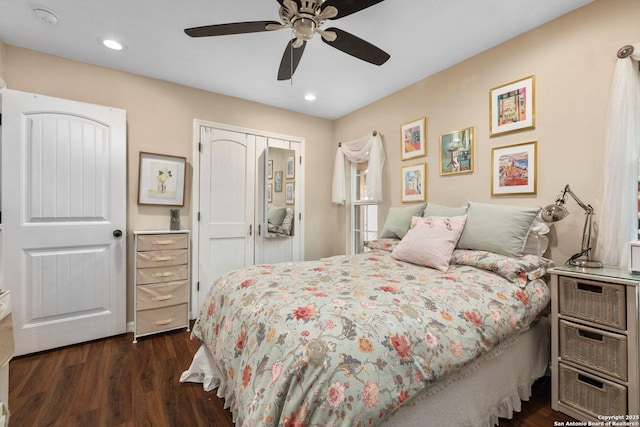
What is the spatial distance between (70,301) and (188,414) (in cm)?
174

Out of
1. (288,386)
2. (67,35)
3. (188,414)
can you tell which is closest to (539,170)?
(288,386)

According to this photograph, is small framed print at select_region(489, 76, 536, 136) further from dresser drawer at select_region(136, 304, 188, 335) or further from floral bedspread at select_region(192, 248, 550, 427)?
dresser drawer at select_region(136, 304, 188, 335)

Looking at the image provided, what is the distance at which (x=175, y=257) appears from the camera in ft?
9.32

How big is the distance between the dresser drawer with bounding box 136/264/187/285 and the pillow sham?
8.48 feet

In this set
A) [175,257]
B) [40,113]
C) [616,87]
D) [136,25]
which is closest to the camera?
[616,87]

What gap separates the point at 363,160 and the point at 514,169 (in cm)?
185

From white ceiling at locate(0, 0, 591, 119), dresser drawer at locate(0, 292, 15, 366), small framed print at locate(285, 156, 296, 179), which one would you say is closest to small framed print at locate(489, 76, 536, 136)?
white ceiling at locate(0, 0, 591, 119)

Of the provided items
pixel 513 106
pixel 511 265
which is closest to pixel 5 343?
pixel 511 265

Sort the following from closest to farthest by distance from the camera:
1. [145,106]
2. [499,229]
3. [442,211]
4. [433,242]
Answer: [499,229], [433,242], [442,211], [145,106]

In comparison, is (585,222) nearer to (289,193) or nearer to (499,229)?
(499,229)

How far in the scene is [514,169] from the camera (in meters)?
2.32

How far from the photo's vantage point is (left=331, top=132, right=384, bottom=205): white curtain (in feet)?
11.4

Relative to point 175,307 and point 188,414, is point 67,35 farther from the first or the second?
point 188,414

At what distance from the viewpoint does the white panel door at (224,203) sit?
3.27 meters
